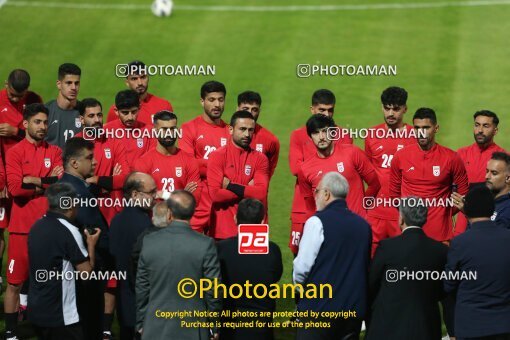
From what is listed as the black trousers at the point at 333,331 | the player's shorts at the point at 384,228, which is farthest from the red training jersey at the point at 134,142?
the black trousers at the point at 333,331

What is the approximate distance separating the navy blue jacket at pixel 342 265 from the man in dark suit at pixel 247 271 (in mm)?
380

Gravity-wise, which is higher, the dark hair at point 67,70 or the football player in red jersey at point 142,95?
the dark hair at point 67,70

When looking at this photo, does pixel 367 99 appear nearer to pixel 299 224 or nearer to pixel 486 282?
pixel 299 224

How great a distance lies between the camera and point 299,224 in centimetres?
1348

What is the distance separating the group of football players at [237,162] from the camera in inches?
493

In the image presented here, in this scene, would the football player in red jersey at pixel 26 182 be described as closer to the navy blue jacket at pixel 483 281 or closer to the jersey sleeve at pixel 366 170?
the jersey sleeve at pixel 366 170

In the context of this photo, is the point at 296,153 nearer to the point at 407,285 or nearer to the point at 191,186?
the point at 191,186

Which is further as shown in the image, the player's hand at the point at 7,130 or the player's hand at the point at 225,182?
the player's hand at the point at 7,130

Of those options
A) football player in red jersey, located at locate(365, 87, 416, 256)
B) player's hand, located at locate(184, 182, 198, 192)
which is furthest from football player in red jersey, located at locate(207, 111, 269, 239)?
football player in red jersey, located at locate(365, 87, 416, 256)

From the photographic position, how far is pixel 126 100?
13.3 metres

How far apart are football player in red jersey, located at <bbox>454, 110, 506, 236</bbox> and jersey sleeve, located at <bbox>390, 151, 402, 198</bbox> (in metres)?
0.98

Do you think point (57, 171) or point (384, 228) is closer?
point (57, 171)

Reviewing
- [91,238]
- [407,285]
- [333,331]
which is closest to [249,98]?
[91,238]

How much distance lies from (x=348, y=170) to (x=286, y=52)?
13673mm
